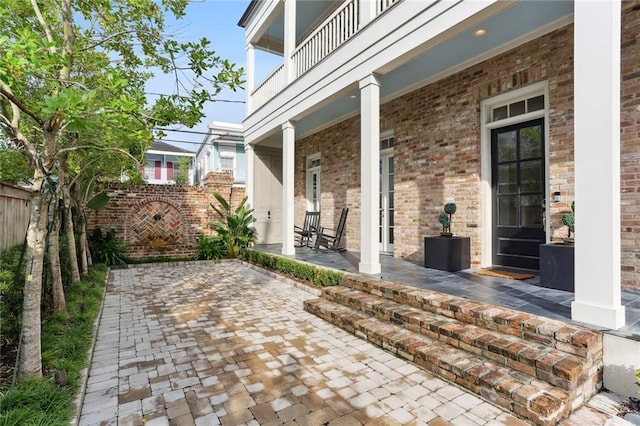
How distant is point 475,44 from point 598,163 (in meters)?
2.90

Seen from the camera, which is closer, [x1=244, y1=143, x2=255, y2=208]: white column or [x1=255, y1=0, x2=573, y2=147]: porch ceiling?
[x1=255, y1=0, x2=573, y2=147]: porch ceiling

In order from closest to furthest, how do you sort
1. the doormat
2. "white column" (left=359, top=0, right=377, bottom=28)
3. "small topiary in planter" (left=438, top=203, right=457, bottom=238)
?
the doormat
"white column" (left=359, top=0, right=377, bottom=28)
"small topiary in planter" (left=438, top=203, right=457, bottom=238)

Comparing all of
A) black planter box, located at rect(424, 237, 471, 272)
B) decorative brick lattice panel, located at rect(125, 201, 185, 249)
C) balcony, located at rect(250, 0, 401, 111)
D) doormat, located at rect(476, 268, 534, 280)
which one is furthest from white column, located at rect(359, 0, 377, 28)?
decorative brick lattice panel, located at rect(125, 201, 185, 249)

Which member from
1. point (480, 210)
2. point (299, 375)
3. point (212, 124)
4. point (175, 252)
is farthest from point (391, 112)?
point (212, 124)

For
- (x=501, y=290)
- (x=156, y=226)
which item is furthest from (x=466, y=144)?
(x=156, y=226)

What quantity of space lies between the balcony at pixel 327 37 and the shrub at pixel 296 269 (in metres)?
3.63

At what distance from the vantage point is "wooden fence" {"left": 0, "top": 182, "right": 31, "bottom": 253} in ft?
14.9

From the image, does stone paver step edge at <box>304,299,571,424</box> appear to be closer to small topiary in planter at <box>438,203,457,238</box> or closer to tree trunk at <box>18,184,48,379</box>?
small topiary in planter at <box>438,203,457,238</box>

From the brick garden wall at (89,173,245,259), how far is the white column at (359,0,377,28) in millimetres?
6920

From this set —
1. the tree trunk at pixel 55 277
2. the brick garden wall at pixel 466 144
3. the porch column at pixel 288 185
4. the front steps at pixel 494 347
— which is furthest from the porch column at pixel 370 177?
the tree trunk at pixel 55 277

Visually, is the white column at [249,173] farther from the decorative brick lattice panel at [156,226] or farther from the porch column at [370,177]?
the porch column at [370,177]

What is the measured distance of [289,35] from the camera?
22.8 ft

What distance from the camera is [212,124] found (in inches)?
687

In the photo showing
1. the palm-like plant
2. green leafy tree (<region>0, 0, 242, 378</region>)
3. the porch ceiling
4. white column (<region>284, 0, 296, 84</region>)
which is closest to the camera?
green leafy tree (<region>0, 0, 242, 378</region>)
